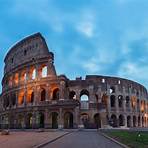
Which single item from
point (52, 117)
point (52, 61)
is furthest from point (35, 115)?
point (52, 61)

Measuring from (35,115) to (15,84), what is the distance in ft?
37.6

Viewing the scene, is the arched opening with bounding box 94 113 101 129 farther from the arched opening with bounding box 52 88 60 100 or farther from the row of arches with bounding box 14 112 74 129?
the arched opening with bounding box 52 88 60 100

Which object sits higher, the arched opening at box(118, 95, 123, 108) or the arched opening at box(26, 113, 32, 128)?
the arched opening at box(118, 95, 123, 108)

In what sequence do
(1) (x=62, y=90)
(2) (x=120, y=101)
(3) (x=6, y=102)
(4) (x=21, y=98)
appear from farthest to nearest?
(3) (x=6, y=102) → (2) (x=120, y=101) → (4) (x=21, y=98) → (1) (x=62, y=90)

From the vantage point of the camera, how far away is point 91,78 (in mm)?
53094

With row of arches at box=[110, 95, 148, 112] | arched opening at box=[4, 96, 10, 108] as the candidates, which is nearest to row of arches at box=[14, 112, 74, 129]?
arched opening at box=[4, 96, 10, 108]

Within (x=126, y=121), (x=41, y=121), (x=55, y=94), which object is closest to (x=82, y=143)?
(x=41, y=121)

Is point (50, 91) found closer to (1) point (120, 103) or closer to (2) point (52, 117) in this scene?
(2) point (52, 117)

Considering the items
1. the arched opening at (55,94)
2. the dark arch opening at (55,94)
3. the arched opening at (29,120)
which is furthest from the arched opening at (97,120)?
the arched opening at (29,120)

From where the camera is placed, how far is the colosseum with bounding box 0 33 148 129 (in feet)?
159

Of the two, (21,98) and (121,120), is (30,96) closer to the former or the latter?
(21,98)

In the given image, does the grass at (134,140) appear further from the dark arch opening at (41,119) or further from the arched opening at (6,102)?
the arched opening at (6,102)

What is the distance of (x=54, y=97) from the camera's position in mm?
53156

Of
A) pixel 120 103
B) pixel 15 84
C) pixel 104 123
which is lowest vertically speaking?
pixel 104 123
